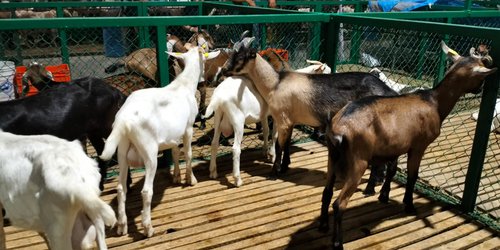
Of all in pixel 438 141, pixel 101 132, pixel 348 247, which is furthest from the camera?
pixel 438 141

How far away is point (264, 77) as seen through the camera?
4559mm

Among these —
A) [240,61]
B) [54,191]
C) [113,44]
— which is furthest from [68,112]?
[113,44]

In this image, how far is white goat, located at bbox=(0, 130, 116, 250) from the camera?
2303 millimetres

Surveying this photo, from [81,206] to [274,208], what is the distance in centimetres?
200

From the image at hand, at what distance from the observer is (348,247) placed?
3.35 m

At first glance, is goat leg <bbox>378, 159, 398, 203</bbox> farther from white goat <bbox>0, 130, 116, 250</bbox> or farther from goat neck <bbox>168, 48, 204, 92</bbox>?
white goat <bbox>0, 130, 116, 250</bbox>

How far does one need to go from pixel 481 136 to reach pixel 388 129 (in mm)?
985

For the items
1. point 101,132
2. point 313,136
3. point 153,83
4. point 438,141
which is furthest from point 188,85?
point 438,141

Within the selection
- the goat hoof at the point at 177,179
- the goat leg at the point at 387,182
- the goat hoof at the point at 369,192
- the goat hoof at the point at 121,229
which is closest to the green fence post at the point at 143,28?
the goat hoof at the point at 177,179

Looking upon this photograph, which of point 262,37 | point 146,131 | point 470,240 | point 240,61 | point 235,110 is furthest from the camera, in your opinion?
point 262,37

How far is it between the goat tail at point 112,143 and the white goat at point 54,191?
632 millimetres

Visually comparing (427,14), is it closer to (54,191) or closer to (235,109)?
(235,109)

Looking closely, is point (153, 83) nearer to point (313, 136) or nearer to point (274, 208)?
point (313, 136)

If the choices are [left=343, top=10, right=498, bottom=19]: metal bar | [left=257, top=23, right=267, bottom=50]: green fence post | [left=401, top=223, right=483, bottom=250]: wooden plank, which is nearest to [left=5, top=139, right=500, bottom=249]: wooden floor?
[left=401, top=223, right=483, bottom=250]: wooden plank
